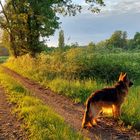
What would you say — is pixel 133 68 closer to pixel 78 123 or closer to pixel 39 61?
pixel 39 61

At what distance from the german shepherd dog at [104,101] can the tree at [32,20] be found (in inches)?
735

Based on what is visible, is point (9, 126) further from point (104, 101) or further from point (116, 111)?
point (116, 111)

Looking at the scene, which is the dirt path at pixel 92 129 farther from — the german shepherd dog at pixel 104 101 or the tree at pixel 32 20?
the tree at pixel 32 20

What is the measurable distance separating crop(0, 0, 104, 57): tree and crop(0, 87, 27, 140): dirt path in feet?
58.3

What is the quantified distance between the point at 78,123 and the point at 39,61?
53.1 ft

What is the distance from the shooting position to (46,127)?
9.27 m

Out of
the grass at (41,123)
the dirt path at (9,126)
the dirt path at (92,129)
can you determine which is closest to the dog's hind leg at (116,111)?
the dirt path at (92,129)

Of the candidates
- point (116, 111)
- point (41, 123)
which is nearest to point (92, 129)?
point (116, 111)

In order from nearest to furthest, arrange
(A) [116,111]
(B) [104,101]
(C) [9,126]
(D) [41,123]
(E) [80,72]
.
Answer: (D) [41,123]
(C) [9,126]
(B) [104,101]
(A) [116,111]
(E) [80,72]

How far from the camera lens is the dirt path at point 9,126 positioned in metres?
8.91

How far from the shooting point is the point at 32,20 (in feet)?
112

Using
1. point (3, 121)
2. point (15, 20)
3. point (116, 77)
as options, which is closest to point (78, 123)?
point (3, 121)

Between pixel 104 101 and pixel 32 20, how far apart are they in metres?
25.1

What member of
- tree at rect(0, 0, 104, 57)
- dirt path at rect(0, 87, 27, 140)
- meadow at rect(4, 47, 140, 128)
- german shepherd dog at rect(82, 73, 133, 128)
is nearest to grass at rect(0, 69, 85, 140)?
dirt path at rect(0, 87, 27, 140)
